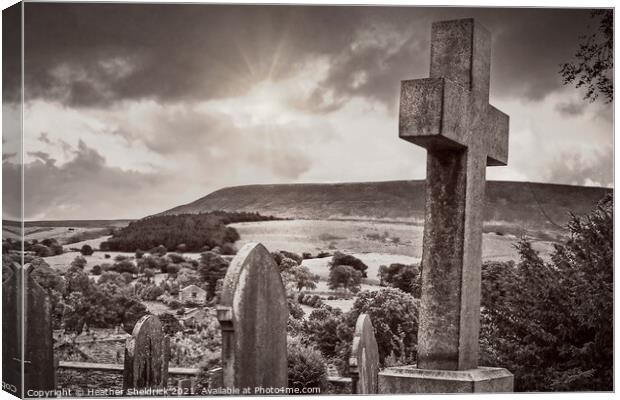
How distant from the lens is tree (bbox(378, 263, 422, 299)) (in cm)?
1457

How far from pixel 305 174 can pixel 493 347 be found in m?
2.91

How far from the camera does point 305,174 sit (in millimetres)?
13406

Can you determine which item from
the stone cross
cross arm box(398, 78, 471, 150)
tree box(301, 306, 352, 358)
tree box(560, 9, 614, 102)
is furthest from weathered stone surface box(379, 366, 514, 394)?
tree box(301, 306, 352, 358)

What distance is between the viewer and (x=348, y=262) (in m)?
14.5

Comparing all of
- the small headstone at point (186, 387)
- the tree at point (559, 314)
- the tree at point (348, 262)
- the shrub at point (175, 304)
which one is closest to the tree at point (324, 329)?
the tree at point (348, 262)

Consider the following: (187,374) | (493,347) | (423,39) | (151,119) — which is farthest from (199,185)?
(493,347)

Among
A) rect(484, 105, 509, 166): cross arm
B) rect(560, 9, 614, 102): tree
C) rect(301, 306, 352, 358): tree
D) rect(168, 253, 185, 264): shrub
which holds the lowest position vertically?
rect(301, 306, 352, 358): tree

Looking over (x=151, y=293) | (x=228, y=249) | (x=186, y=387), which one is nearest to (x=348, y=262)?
(x=228, y=249)

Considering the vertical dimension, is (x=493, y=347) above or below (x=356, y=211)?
below

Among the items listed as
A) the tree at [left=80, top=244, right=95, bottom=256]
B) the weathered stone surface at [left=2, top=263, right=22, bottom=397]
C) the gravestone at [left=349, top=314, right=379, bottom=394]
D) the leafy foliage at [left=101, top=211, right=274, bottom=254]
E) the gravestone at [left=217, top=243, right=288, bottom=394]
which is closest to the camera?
the gravestone at [left=217, top=243, right=288, bottom=394]

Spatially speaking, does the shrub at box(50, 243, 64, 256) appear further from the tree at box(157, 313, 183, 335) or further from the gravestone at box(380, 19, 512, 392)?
the gravestone at box(380, 19, 512, 392)

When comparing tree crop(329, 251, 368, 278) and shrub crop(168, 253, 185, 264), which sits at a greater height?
shrub crop(168, 253, 185, 264)

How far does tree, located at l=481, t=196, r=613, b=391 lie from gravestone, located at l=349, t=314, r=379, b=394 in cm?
203

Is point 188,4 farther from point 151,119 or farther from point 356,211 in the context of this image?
point 356,211
